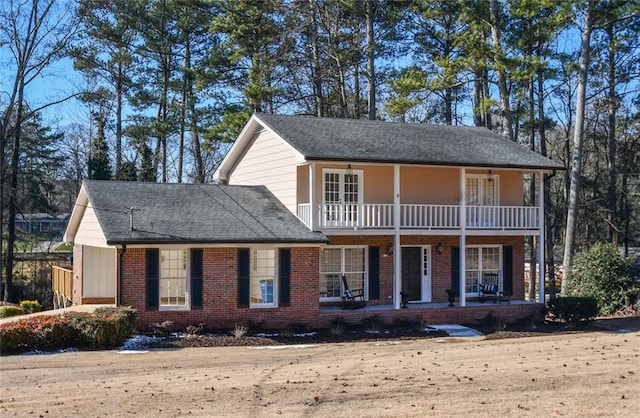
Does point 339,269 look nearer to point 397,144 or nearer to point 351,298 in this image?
point 351,298

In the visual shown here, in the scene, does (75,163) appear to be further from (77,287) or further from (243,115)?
(77,287)

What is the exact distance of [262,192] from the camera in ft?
82.3

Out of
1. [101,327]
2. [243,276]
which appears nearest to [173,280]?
[243,276]

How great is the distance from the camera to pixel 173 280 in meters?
21.1

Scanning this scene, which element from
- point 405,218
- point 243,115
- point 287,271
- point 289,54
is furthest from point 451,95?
point 287,271

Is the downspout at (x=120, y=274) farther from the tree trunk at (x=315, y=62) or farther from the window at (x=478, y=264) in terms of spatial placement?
the tree trunk at (x=315, y=62)

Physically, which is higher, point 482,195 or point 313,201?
point 482,195

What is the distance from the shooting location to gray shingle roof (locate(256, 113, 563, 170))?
74.1ft

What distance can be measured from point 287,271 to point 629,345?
942 centimetres

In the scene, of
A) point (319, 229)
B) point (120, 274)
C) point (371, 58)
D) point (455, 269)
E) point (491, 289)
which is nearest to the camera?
point (120, 274)

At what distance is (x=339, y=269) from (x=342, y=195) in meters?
2.42

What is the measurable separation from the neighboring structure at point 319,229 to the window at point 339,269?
0.12 feet

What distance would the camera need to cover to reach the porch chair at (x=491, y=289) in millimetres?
25125

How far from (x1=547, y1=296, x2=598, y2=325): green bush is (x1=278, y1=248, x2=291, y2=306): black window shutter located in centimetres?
894
